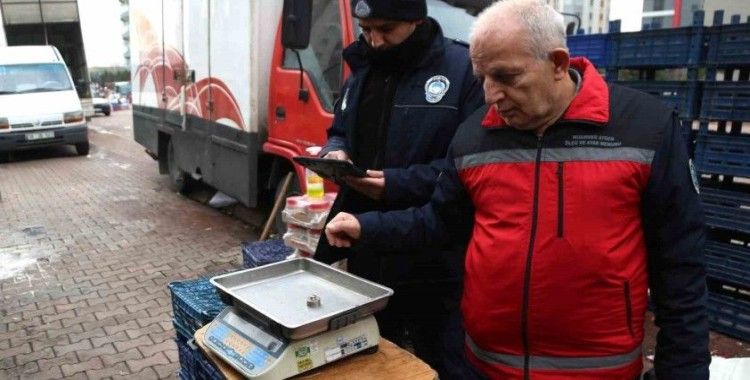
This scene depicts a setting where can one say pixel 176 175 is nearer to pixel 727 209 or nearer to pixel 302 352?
pixel 727 209

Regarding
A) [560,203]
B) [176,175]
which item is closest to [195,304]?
[560,203]

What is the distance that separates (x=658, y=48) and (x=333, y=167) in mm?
3276

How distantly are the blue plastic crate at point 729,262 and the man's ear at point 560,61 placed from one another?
10.4 feet

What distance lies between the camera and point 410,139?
2.23 meters

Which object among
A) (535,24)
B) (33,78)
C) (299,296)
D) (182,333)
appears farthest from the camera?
(33,78)

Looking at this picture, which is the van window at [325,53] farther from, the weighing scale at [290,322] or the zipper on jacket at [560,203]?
the zipper on jacket at [560,203]

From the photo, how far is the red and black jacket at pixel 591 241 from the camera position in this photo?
59.9 inches

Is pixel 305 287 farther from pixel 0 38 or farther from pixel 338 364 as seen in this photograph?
pixel 0 38

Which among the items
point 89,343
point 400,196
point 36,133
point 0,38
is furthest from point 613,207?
point 0,38

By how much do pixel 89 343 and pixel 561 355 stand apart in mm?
3684

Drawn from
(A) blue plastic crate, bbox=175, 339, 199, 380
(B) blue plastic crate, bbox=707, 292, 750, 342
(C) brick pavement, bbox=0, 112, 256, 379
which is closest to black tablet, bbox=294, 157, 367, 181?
(A) blue plastic crate, bbox=175, 339, 199, 380

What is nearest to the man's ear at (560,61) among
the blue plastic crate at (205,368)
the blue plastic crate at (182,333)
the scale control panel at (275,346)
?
the scale control panel at (275,346)

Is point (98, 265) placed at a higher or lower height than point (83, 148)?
lower

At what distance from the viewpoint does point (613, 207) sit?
1.53 metres
